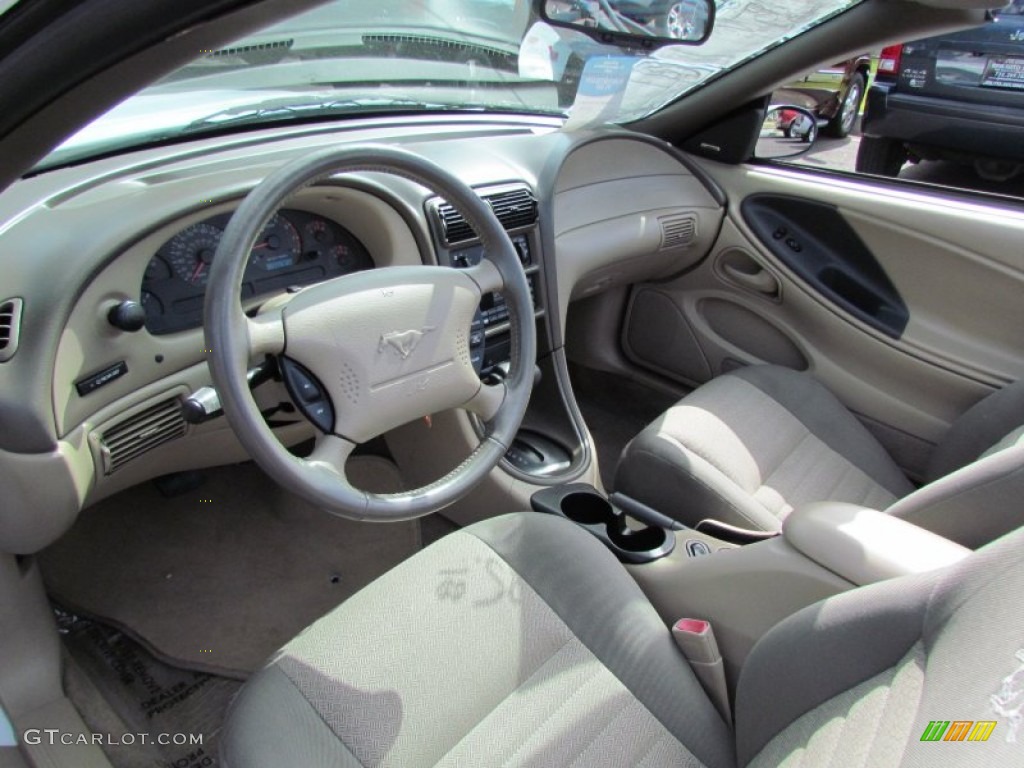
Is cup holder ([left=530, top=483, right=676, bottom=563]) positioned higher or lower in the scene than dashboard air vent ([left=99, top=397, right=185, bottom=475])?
lower

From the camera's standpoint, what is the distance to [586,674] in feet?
3.87

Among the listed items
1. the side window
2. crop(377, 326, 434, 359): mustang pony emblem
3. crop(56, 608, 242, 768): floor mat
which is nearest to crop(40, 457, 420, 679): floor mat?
crop(56, 608, 242, 768): floor mat

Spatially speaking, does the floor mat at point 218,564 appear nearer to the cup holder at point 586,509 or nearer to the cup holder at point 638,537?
the cup holder at point 586,509

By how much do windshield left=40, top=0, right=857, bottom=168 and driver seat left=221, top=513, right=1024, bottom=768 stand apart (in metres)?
0.95

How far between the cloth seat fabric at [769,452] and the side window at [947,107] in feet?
7.10

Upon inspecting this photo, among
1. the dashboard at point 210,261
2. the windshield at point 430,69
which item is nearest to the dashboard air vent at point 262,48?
the windshield at point 430,69

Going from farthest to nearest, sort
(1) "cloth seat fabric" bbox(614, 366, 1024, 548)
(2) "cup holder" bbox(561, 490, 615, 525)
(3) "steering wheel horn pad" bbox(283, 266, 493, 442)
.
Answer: (1) "cloth seat fabric" bbox(614, 366, 1024, 548)
(2) "cup holder" bbox(561, 490, 615, 525)
(3) "steering wheel horn pad" bbox(283, 266, 493, 442)

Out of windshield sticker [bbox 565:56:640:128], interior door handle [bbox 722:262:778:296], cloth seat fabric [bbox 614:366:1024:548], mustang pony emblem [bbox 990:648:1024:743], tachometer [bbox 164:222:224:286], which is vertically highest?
windshield sticker [bbox 565:56:640:128]

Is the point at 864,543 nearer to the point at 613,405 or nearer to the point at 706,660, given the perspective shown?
the point at 706,660

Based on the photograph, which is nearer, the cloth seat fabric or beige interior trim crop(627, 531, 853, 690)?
beige interior trim crop(627, 531, 853, 690)

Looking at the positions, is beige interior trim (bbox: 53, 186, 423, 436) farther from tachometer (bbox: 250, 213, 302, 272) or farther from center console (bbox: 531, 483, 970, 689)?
center console (bbox: 531, 483, 970, 689)

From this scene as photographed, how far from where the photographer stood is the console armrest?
3.49ft

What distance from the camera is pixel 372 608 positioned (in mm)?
1246

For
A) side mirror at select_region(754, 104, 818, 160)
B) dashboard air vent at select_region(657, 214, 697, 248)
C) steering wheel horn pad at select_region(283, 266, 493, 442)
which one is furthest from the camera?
side mirror at select_region(754, 104, 818, 160)
